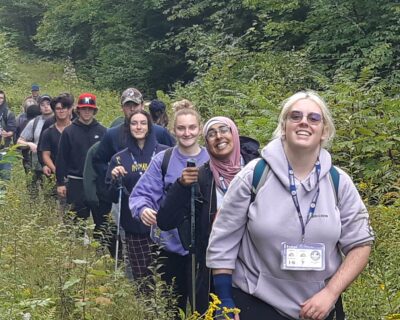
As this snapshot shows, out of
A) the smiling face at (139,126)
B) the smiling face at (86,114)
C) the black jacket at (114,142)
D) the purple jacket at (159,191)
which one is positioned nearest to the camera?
the purple jacket at (159,191)

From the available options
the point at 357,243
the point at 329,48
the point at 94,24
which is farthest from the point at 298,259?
the point at 94,24

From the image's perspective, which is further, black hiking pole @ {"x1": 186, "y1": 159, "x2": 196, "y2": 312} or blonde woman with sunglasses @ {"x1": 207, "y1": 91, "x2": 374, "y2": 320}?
black hiking pole @ {"x1": 186, "y1": 159, "x2": 196, "y2": 312}

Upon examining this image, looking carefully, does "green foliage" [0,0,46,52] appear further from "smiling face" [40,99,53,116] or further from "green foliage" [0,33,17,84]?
"smiling face" [40,99,53,116]

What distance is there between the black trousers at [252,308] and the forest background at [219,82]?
0.72 meters

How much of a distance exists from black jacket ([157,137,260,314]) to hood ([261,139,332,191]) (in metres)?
1.04

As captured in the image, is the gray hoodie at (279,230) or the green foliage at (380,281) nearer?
the gray hoodie at (279,230)

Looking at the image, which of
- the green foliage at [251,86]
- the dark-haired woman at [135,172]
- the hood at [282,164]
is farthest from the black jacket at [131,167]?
the green foliage at [251,86]

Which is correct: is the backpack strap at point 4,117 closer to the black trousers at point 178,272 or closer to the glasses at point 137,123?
the glasses at point 137,123

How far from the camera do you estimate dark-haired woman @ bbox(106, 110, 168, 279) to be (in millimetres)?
6070

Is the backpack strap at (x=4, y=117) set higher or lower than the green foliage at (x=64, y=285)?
higher

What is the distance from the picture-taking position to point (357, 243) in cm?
343

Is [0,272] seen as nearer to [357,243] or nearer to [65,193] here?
[357,243]

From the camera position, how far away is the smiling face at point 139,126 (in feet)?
20.4

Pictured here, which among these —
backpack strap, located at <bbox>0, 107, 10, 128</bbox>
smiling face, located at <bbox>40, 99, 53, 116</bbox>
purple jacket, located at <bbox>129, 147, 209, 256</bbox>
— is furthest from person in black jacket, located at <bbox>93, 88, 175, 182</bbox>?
backpack strap, located at <bbox>0, 107, 10, 128</bbox>
